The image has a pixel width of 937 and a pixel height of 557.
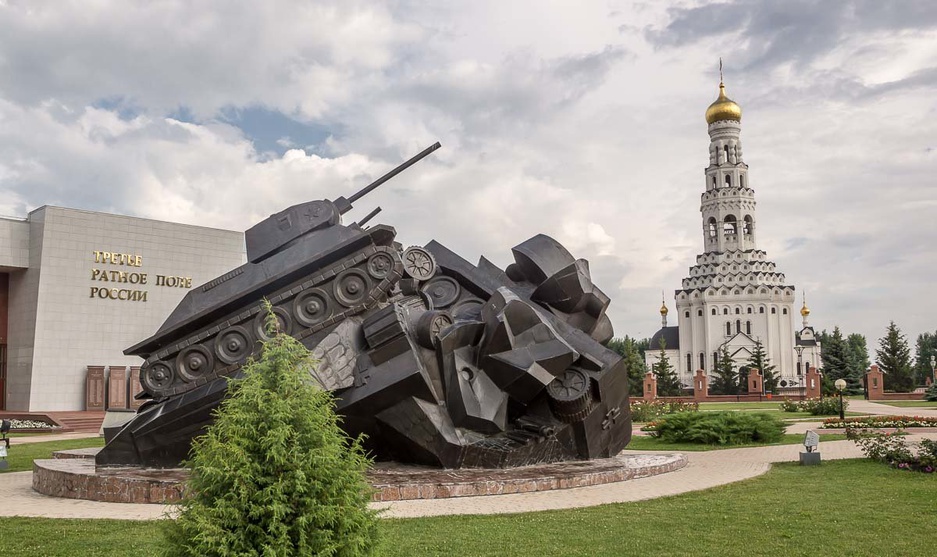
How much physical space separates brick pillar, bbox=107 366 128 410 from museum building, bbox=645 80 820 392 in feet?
211

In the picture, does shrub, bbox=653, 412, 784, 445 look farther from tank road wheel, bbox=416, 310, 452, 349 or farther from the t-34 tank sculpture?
tank road wheel, bbox=416, 310, 452, 349

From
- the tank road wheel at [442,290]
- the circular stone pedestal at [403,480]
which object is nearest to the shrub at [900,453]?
the circular stone pedestal at [403,480]

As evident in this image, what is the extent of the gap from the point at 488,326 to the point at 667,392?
6196 cm

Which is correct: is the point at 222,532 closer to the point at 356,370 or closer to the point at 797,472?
the point at 356,370

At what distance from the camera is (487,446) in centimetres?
1282

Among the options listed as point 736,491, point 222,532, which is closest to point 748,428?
point 736,491

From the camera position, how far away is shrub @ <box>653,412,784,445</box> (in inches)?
808

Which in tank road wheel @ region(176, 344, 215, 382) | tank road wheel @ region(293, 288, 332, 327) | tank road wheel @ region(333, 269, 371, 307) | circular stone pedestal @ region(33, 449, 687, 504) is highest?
tank road wheel @ region(333, 269, 371, 307)

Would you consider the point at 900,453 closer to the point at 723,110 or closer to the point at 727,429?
the point at 727,429

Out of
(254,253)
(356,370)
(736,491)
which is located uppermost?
(254,253)

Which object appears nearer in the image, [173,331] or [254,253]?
[173,331]

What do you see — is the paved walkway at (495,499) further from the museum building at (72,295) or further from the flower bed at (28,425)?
the museum building at (72,295)

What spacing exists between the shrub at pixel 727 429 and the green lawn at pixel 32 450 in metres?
14.9

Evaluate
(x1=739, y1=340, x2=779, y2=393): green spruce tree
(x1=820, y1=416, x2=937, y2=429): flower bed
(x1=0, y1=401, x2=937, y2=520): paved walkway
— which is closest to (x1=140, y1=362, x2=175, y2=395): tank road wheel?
(x1=0, y1=401, x2=937, y2=520): paved walkway
